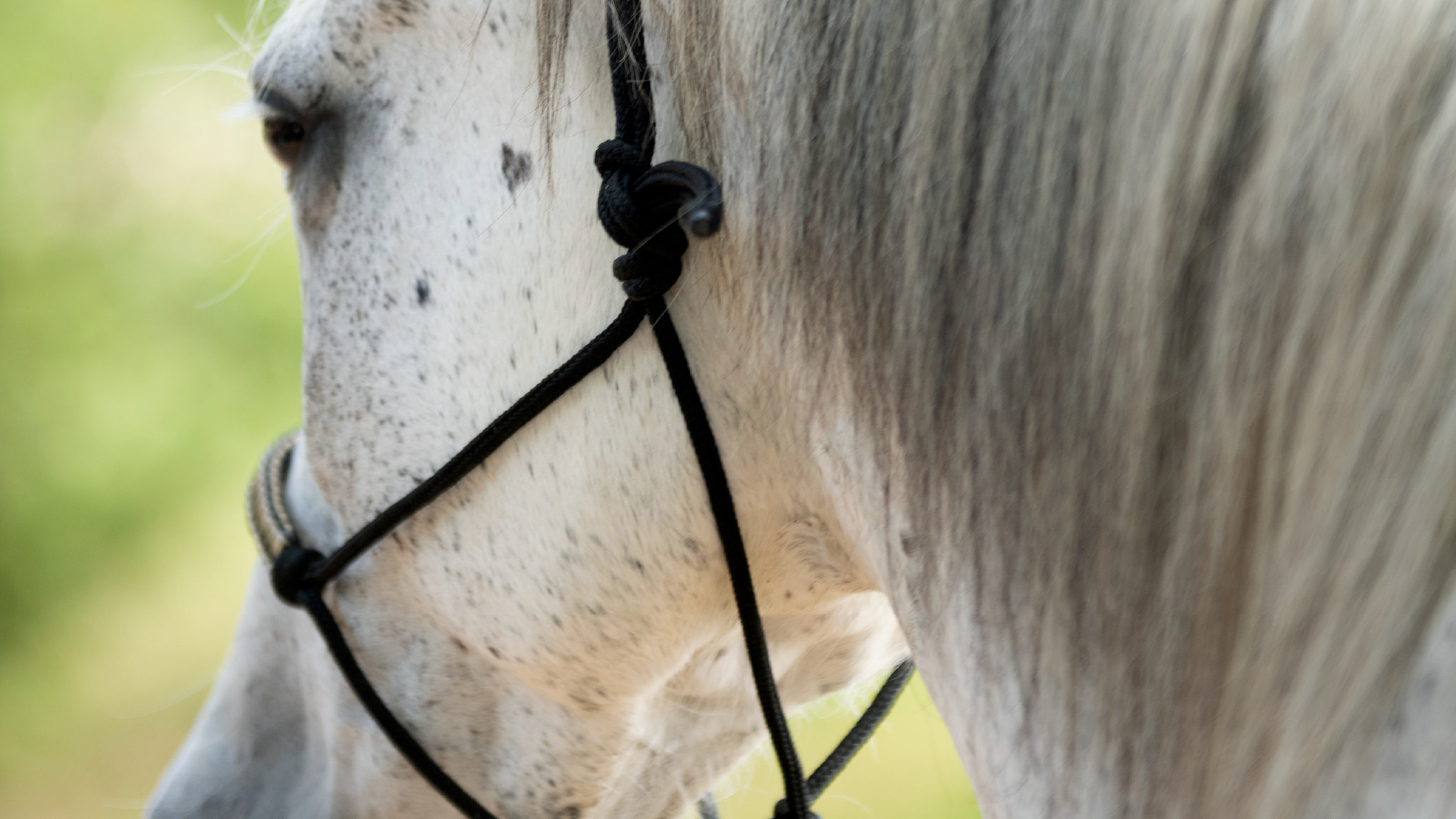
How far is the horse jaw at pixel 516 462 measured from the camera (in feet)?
1.99

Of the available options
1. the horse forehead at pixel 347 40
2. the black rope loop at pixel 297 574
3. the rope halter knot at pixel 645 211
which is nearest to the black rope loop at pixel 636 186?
the rope halter knot at pixel 645 211

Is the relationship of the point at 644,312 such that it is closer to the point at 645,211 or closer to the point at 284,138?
the point at 645,211

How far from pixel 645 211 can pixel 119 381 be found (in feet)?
9.36

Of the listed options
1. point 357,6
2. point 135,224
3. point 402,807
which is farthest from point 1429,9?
point 135,224

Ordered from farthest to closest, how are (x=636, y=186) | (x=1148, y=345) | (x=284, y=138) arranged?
(x=284, y=138), (x=636, y=186), (x=1148, y=345)

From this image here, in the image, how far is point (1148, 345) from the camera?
0.38 m

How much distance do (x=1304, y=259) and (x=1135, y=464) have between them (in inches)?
3.5

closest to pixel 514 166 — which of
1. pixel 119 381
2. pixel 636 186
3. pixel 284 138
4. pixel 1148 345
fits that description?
pixel 636 186

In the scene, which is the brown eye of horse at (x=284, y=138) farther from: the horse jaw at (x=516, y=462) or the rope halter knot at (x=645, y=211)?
the rope halter knot at (x=645, y=211)

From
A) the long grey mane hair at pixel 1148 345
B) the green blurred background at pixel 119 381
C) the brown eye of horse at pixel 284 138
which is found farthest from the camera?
the green blurred background at pixel 119 381

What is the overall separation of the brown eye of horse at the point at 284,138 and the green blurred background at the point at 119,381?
2242mm

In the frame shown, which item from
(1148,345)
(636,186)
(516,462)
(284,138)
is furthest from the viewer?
(284,138)

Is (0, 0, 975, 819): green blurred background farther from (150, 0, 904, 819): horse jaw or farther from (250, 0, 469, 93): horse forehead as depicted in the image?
(250, 0, 469, 93): horse forehead

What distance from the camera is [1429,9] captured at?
32cm
